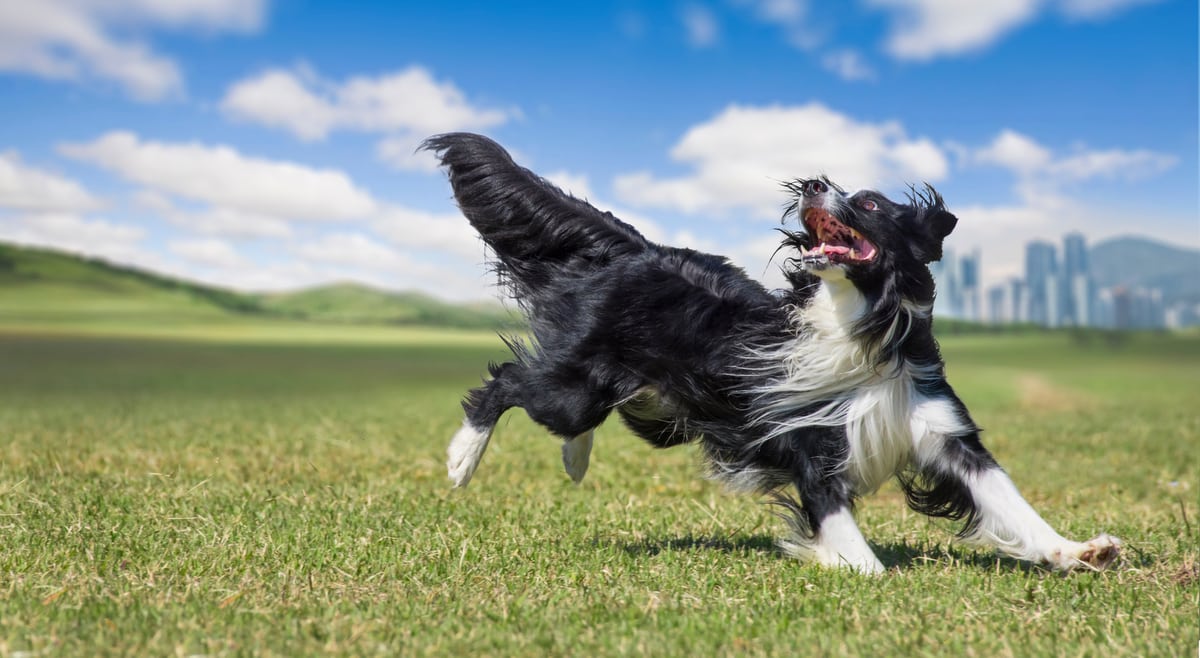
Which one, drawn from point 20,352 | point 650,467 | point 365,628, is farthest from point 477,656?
point 20,352

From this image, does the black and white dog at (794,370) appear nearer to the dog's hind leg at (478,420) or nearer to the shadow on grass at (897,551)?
the dog's hind leg at (478,420)

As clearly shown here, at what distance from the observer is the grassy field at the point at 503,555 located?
3.20 metres

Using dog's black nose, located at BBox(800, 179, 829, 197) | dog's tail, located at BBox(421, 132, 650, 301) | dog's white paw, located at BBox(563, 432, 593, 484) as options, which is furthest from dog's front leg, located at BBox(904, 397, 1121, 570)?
dog's white paw, located at BBox(563, 432, 593, 484)

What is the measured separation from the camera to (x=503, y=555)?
4453 millimetres

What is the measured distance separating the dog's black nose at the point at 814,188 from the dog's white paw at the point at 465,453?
1.95m

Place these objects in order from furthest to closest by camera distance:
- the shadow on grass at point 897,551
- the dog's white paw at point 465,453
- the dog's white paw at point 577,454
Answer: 1. the dog's white paw at point 577,454
2. the dog's white paw at point 465,453
3. the shadow on grass at point 897,551

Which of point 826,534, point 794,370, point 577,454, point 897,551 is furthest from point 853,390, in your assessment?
point 577,454

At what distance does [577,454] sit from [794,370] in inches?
57.2

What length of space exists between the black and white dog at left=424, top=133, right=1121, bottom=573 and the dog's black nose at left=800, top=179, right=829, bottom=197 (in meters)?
0.01

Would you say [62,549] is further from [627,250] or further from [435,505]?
[627,250]

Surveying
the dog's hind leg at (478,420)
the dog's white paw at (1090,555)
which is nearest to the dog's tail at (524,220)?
the dog's hind leg at (478,420)

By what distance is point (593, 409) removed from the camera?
473cm

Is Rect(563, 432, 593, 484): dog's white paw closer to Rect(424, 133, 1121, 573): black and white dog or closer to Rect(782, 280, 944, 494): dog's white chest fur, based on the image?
Rect(424, 133, 1121, 573): black and white dog

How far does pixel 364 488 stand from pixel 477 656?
3.79 meters
